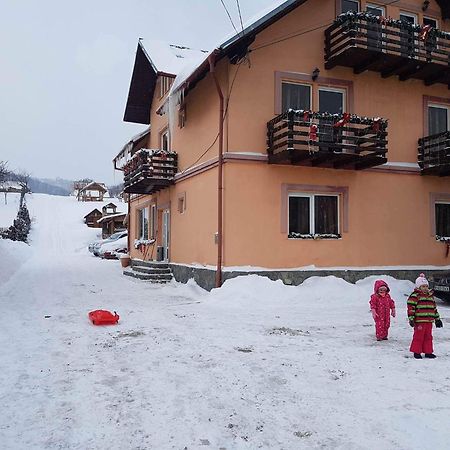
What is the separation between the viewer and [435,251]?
47.2ft

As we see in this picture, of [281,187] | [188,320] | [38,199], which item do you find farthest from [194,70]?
[38,199]

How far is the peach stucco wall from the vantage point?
12477 mm

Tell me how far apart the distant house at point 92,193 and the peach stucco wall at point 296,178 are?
274 ft

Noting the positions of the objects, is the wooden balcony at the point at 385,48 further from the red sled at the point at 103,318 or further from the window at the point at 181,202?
the red sled at the point at 103,318

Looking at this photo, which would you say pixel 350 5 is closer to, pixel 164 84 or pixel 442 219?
pixel 442 219

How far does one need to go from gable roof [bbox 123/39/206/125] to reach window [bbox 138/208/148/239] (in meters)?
4.23

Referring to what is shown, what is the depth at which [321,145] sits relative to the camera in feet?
39.4

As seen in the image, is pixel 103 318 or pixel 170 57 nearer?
pixel 103 318

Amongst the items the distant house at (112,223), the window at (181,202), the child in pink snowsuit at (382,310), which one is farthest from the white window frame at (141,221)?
the distant house at (112,223)

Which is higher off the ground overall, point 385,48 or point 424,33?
point 424,33

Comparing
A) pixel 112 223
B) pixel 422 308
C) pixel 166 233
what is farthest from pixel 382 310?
pixel 112 223

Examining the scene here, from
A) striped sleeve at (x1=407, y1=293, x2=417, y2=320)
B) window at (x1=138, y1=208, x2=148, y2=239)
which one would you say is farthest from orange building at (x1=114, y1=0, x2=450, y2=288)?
window at (x1=138, y1=208, x2=148, y2=239)

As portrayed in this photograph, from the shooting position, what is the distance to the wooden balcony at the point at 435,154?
44.7 feet

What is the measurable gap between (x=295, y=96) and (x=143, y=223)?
11.2 m
